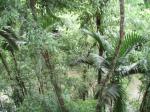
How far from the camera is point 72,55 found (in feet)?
27.7

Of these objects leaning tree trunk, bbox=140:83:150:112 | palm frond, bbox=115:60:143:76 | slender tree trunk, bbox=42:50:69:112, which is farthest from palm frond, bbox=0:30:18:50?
leaning tree trunk, bbox=140:83:150:112

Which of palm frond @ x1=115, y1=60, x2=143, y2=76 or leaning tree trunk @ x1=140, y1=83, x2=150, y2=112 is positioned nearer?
palm frond @ x1=115, y1=60, x2=143, y2=76

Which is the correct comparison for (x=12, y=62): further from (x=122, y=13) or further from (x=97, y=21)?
(x=122, y=13)

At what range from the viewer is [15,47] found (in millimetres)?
7539

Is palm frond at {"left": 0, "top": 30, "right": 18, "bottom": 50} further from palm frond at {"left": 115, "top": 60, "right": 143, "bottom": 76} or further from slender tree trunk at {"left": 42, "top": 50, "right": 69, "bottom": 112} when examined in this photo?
palm frond at {"left": 115, "top": 60, "right": 143, "bottom": 76}

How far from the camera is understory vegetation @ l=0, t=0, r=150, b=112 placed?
538 cm

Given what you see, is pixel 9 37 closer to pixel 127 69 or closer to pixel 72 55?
pixel 72 55

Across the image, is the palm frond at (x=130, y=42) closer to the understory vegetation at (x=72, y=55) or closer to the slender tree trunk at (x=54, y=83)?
the understory vegetation at (x=72, y=55)

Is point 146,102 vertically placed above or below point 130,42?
below

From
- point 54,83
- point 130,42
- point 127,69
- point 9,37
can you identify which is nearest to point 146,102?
point 127,69

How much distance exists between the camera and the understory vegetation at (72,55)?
538cm

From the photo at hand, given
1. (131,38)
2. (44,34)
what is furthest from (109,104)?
(44,34)

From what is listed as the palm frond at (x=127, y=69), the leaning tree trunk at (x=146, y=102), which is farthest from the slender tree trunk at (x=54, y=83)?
the leaning tree trunk at (x=146, y=102)

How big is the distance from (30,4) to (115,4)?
3437 mm
